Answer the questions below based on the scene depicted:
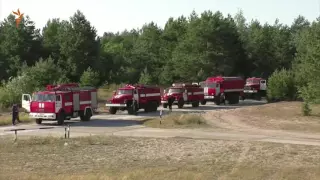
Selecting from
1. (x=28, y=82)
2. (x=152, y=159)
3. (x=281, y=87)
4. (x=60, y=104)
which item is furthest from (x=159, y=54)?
(x=152, y=159)

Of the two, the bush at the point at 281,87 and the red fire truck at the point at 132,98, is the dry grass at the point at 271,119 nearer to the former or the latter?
the red fire truck at the point at 132,98

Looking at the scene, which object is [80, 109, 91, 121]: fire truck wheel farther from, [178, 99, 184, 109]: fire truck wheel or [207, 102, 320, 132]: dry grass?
[178, 99, 184, 109]: fire truck wheel

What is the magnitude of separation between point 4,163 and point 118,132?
1060 cm

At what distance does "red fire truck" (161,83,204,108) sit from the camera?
4681 cm

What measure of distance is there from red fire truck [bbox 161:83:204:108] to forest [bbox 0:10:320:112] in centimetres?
1191

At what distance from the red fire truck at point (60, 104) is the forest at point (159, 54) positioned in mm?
15411

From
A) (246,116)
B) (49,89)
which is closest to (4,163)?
(49,89)

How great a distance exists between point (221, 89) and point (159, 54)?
112 ft

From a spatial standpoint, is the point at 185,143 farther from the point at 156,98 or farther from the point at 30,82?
the point at 30,82

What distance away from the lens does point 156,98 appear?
43.7m

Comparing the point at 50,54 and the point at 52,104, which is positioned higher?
the point at 50,54

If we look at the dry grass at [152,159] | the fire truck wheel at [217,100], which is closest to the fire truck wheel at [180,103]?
the fire truck wheel at [217,100]

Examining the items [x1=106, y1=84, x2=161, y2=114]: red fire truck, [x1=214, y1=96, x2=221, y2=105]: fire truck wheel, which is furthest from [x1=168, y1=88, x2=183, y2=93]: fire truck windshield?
[x1=214, y1=96, x2=221, y2=105]: fire truck wheel

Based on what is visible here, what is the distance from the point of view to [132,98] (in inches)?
1609
